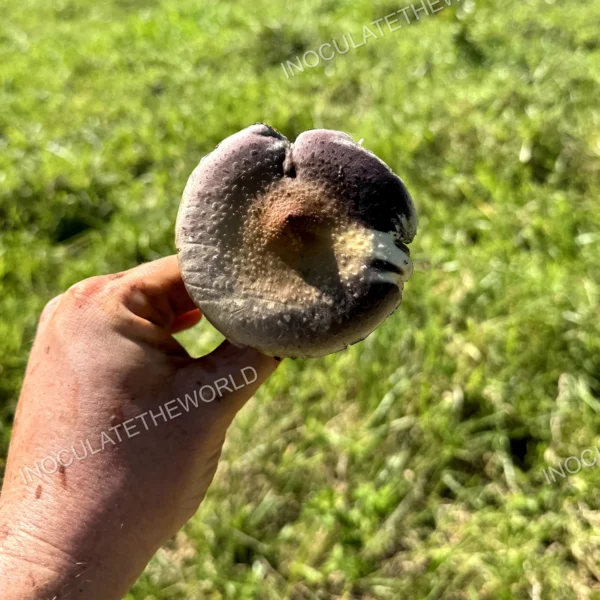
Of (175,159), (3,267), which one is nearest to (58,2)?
(175,159)

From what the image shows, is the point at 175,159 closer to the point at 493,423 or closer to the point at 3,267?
the point at 3,267

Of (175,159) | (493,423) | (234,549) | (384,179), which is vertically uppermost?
(384,179)

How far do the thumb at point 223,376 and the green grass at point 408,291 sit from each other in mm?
949

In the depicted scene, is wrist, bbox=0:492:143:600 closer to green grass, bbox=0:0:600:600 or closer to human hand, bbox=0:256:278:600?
human hand, bbox=0:256:278:600

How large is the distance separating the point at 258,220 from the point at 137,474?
87 centimetres

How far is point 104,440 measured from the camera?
1.76 m

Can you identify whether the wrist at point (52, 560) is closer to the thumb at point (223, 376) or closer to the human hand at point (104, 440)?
the human hand at point (104, 440)

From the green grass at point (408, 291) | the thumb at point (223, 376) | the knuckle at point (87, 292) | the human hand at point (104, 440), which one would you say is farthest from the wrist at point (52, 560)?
the green grass at point (408, 291)

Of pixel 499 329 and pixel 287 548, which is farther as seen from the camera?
pixel 499 329

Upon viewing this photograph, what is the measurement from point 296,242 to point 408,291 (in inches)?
62.2

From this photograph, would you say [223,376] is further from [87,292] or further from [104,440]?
[87,292]

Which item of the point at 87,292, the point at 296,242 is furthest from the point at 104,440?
the point at 296,242

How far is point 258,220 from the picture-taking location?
1.67m

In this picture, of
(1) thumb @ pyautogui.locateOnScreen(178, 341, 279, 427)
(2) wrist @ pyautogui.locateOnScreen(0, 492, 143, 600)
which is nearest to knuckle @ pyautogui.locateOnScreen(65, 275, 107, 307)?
(1) thumb @ pyautogui.locateOnScreen(178, 341, 279, 427)
